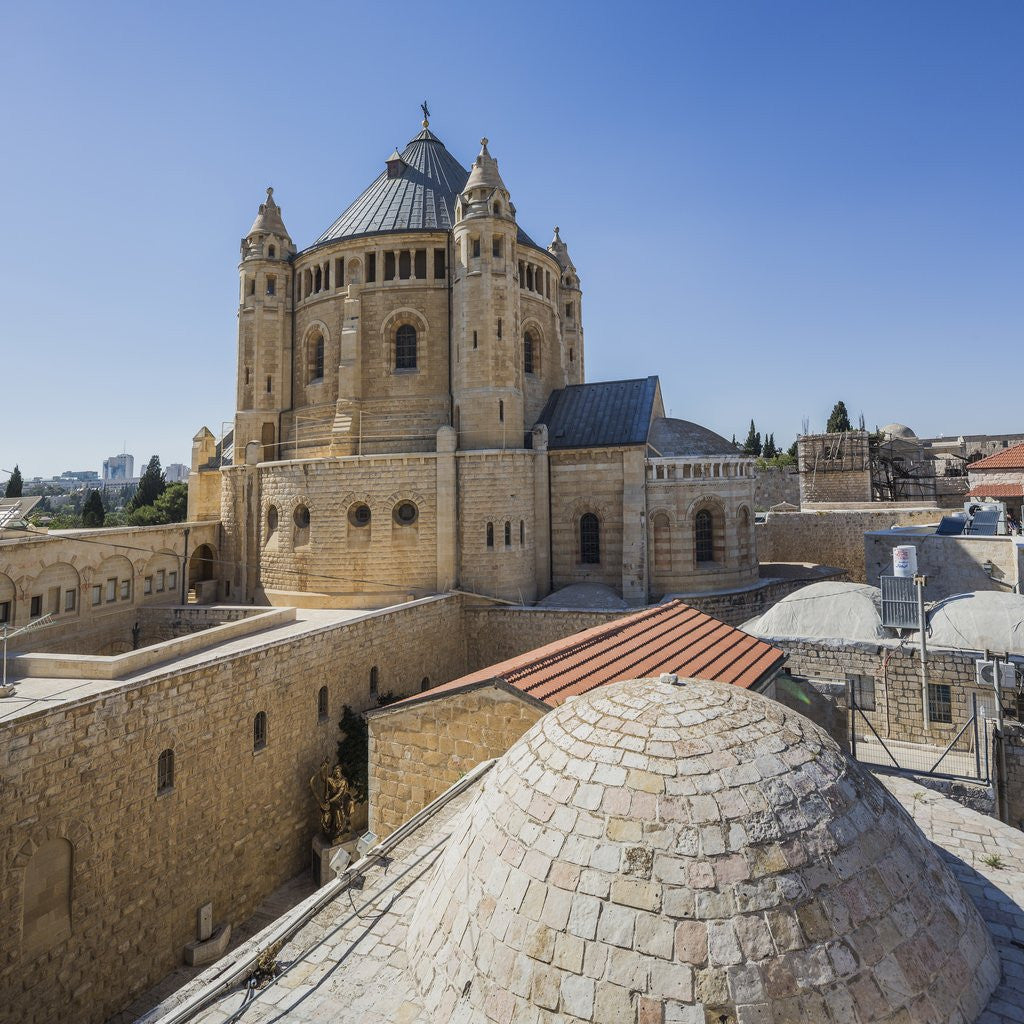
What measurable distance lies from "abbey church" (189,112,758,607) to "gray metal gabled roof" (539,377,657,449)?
3.3 inches

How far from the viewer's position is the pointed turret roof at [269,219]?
28016mm

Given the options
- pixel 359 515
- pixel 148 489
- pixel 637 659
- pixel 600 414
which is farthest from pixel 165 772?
pixel 148 489

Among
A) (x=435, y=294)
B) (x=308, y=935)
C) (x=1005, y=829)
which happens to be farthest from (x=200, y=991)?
(x=435, y=294)

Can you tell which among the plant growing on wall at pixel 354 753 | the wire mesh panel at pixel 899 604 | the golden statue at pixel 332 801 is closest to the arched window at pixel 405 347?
the plant growing on wall at pixel 354 753

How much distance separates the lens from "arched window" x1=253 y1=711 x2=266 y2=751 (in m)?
14.1

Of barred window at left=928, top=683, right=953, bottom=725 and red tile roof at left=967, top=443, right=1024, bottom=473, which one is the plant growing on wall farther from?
red tile roof at left=967, top=443, right=1024, bottom=473

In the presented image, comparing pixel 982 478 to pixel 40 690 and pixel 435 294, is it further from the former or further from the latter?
pixel 40 690

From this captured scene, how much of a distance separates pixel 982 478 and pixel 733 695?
35.2 metres

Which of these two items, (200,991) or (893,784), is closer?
(200,991)

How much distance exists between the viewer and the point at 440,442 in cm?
2356

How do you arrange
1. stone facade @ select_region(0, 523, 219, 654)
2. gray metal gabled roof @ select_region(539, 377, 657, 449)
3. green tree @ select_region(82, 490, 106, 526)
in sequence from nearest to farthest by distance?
stone facade @ select_region(0, 523, 219, 654)
gray metal gabled roof @ select_region(539, 377, 657, 449)
green tree @ select_region(82, 490, 106, 526)

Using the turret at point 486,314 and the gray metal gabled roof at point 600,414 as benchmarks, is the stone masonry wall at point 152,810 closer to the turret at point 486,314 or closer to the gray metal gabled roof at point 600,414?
the turret at point 486,314

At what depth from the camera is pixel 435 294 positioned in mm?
26141

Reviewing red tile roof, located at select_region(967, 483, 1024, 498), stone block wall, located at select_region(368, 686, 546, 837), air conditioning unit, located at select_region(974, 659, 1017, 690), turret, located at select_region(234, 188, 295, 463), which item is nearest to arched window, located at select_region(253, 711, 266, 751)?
stone block wall, located at select_region(368, 686, 546, 837)
